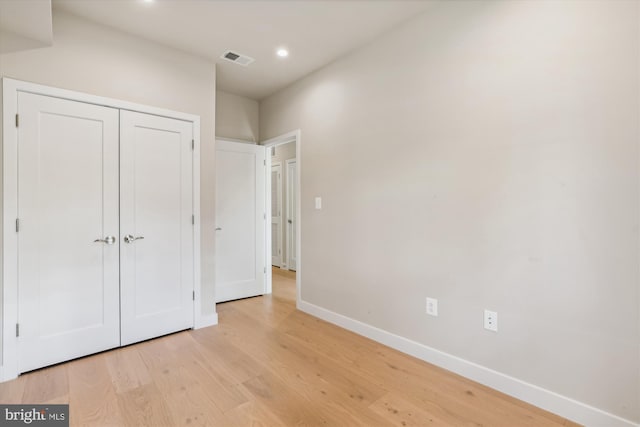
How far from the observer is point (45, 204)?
2.25 meters

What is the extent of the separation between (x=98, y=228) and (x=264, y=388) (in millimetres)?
1848

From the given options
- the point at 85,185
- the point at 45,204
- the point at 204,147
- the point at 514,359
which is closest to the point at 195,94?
the point at 204,147

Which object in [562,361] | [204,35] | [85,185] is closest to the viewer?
[562,361]

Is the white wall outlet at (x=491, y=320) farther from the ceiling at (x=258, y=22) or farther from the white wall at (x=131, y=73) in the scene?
the white wall at (x=131, y=73)

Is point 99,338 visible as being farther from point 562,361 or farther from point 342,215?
point 562,361

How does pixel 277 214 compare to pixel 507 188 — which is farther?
pixel 277 214

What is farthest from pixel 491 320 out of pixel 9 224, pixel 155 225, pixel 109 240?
pixel 9 224

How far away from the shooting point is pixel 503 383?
1.96 metres

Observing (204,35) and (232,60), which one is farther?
(232,60)

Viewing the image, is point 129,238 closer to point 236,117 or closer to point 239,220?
point 239,220

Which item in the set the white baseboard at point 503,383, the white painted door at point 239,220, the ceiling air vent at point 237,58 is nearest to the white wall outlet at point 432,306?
the white baseboard at point 503,383

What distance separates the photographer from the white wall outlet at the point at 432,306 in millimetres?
2322

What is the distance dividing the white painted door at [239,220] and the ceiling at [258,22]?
117 centimetres

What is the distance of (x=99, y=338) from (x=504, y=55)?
3.68m
